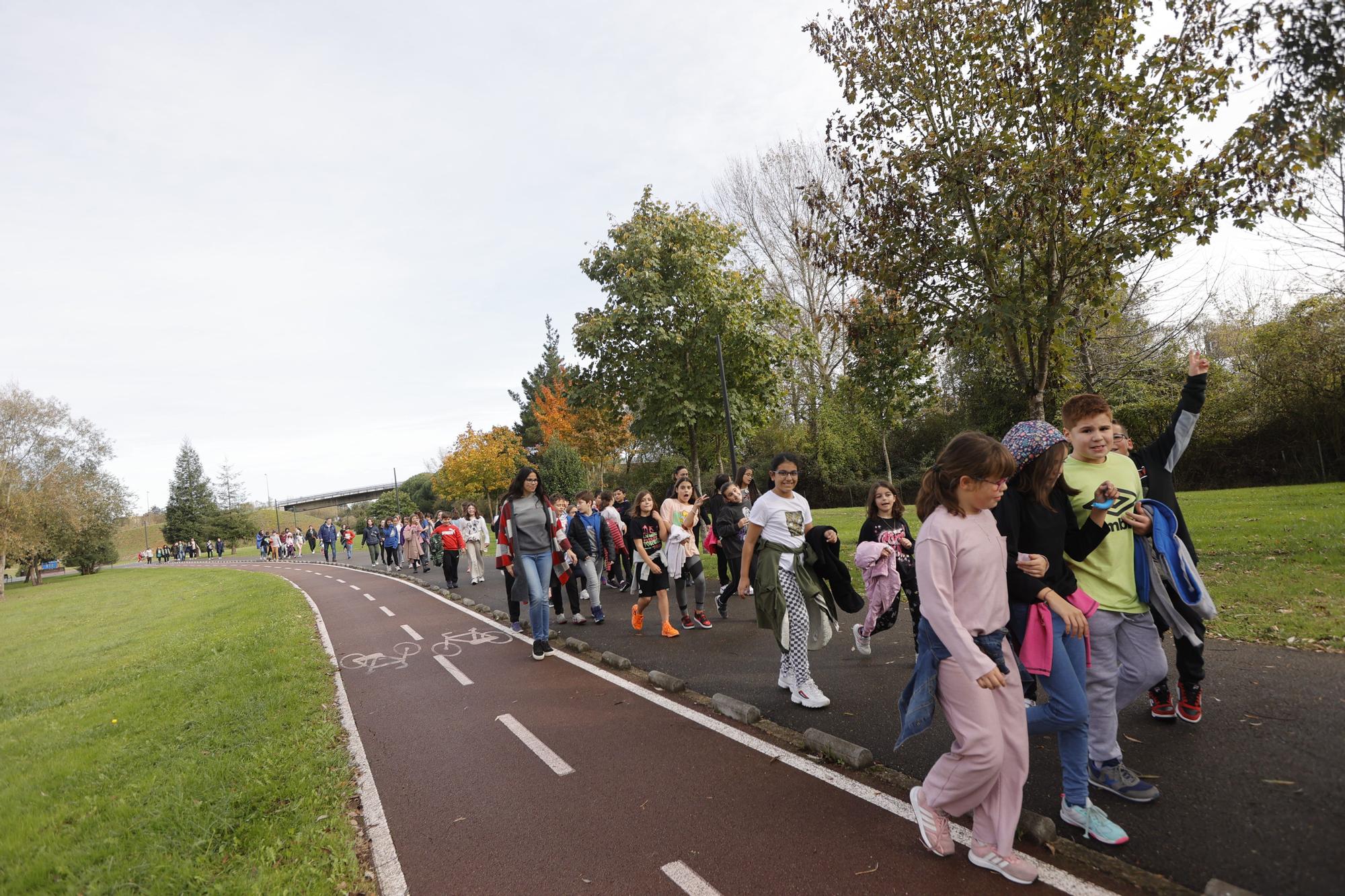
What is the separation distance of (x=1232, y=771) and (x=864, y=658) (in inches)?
125

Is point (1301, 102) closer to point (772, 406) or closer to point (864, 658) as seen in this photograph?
point (864, 658)

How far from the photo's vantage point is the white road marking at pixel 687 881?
3.11 m

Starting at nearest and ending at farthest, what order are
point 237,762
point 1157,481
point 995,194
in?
1. point 1157,481
2. point 237,762
3. point 995,194

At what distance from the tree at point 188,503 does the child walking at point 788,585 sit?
292 ft

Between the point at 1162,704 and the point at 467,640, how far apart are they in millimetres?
8019

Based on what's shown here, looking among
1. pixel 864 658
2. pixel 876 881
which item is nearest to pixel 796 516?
pixel 864 658

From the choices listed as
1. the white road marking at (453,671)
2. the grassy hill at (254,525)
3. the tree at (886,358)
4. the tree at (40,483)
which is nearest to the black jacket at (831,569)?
the white road marking at (453,671)

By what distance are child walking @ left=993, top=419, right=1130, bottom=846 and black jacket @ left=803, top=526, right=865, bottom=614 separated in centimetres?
221

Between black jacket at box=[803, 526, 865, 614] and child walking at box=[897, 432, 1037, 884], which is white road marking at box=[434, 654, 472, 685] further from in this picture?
child walking at box=[897, 432, 1037, 884]

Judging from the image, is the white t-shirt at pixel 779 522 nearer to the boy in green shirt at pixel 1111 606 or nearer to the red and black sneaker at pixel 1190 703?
the boy in green shirt at pixel 1111 606

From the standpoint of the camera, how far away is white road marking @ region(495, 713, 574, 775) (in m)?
4.72

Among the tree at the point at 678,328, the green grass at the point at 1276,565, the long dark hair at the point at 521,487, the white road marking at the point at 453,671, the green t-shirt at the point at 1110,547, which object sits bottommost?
the green grass at the point at 1276,565

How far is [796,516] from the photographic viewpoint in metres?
5.54

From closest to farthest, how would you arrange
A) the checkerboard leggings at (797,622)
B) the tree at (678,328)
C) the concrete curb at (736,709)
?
the concrete curb at (736,709) → the checkerboard leggings at (797,622) → the tree at (678,328)
